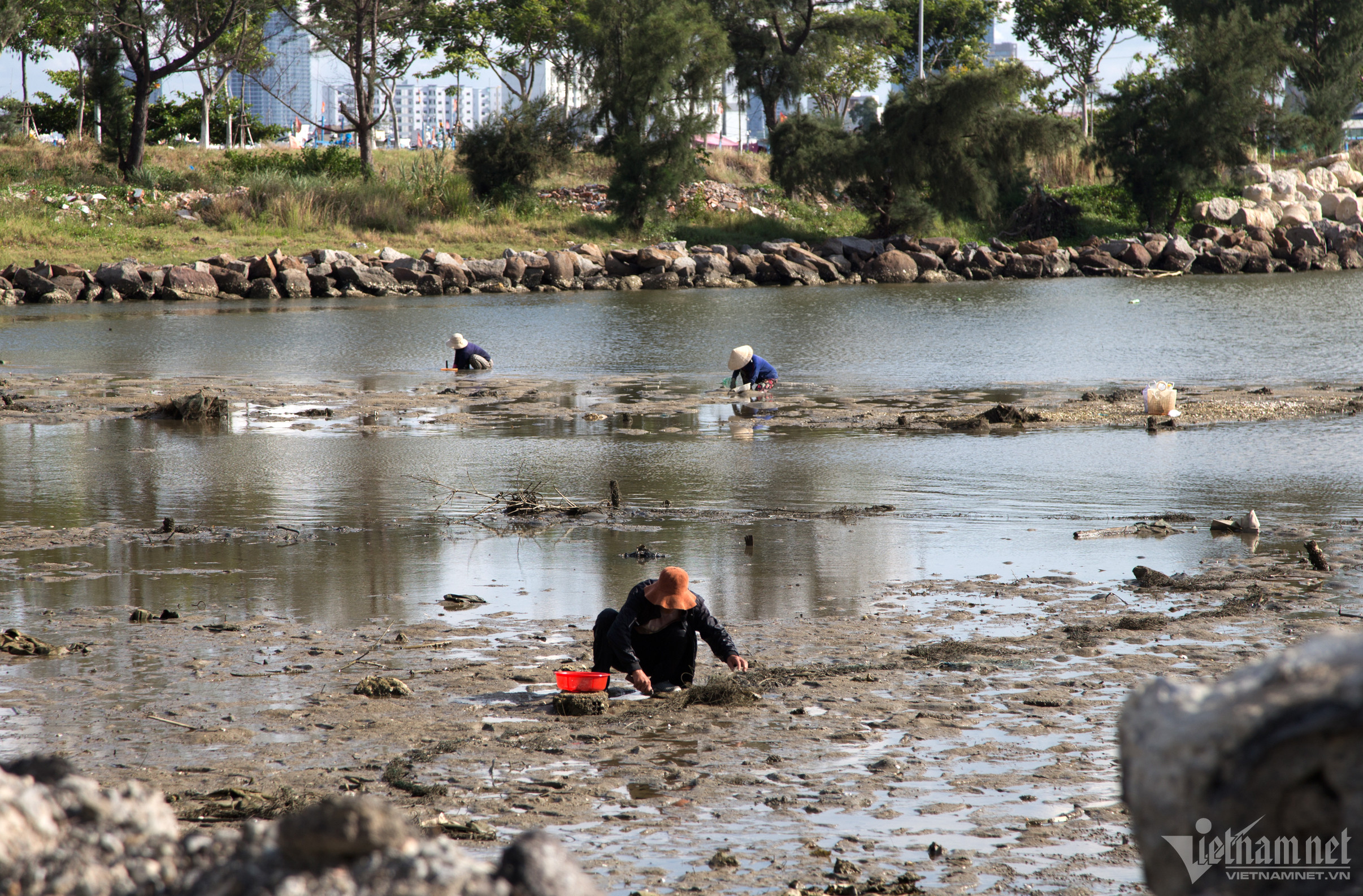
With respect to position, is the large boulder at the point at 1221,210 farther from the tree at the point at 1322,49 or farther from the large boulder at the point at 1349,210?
the tree at the point at 1322,49

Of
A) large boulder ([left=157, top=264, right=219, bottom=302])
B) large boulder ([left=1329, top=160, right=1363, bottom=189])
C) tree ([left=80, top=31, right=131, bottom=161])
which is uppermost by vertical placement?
tree ([left=80, top=31, right=131, bottom=161])

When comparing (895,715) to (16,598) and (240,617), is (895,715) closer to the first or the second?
(240,617)

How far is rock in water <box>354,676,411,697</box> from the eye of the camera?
5.86 m

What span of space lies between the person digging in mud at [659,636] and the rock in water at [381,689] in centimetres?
98

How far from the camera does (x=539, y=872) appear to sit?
204 centimetres

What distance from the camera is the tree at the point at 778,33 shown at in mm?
60344

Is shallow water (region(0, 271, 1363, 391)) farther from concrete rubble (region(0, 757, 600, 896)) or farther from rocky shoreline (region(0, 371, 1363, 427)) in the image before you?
concrete rubble (region(0, 757, 600, 896))

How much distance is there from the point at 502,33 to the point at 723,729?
→ 198 ft

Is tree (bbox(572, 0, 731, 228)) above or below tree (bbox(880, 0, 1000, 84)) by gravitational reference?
below

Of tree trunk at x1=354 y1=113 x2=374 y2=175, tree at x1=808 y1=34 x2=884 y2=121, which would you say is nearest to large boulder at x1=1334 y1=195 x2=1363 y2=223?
tree at x1=808 y1=34 x2=884 y2=121

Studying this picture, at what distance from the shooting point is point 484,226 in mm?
49656

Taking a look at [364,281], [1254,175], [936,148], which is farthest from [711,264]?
[1254,175]

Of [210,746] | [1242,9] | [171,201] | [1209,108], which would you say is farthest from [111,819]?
[1242,9]

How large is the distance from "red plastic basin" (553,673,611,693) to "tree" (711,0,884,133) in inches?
2226
